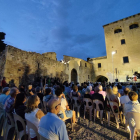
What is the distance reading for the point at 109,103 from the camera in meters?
3.38

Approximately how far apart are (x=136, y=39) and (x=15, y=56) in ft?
67.2

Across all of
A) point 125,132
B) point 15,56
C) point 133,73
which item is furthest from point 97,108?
point 133,73

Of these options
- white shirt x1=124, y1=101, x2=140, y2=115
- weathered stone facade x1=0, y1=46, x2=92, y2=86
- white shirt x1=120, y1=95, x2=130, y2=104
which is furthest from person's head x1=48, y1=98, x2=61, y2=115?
weathered stone facade x1=0, y1=46, x2=92, y2=86

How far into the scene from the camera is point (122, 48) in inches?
755

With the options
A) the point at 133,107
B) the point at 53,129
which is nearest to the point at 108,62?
Answer: the point at 133,107

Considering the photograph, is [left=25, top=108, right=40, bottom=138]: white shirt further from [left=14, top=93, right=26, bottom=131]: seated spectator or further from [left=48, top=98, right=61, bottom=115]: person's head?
[left=48, top=98, right=61, bottom=115]: person's head

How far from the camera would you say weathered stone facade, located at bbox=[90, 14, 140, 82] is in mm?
18125

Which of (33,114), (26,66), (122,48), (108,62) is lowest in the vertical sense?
(33,114)

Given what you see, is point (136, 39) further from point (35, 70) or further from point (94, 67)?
point (35, 70)

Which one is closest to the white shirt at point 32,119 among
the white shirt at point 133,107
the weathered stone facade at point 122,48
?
the white shirt at point 133,107

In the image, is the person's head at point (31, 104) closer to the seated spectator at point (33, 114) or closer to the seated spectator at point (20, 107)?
the seated spectator at point (33, 114)

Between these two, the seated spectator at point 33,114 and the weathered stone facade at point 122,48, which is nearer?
the seated spectator at point 33,114

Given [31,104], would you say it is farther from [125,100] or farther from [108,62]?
[108,62]

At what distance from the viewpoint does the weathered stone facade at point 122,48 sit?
18125 millimetres
